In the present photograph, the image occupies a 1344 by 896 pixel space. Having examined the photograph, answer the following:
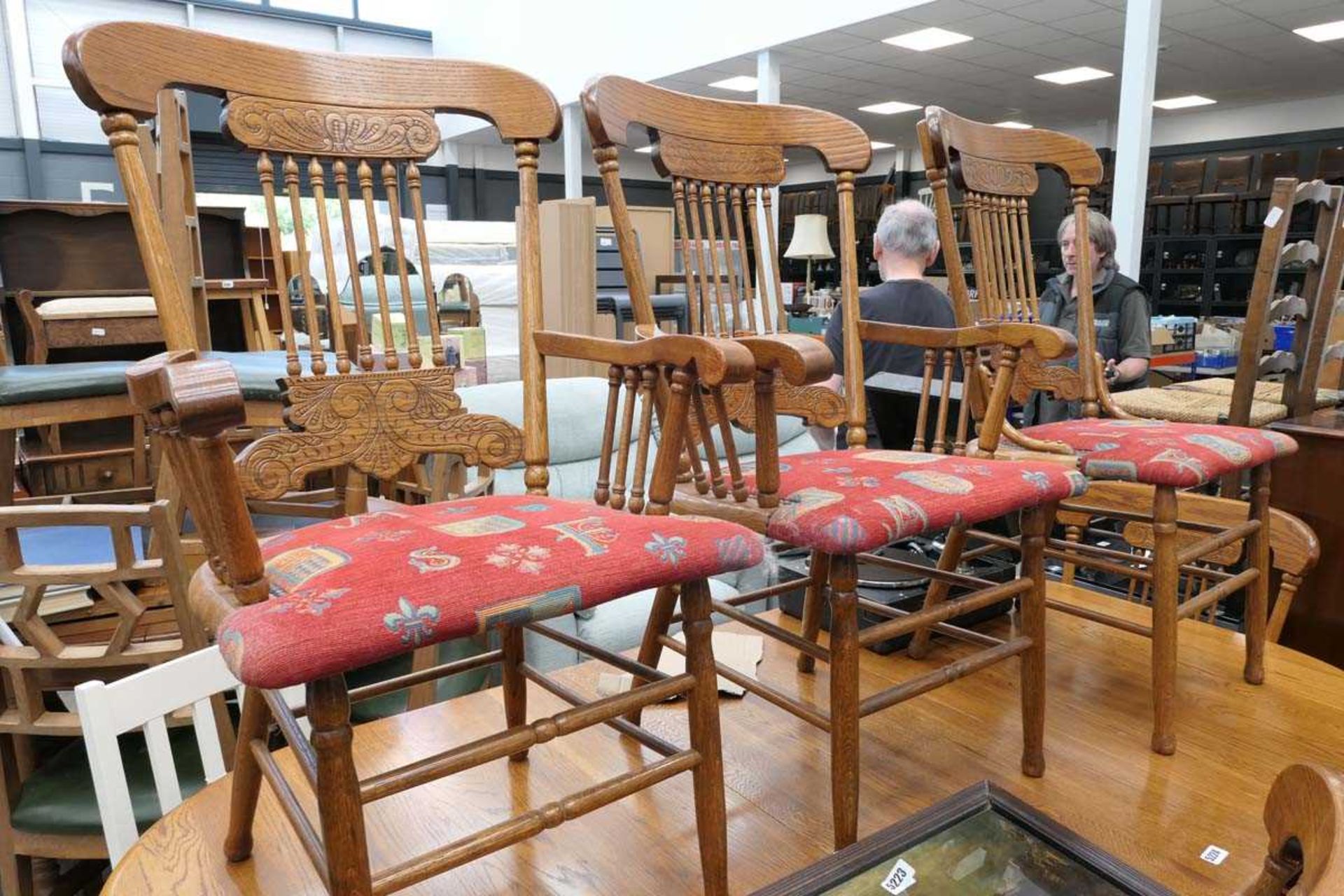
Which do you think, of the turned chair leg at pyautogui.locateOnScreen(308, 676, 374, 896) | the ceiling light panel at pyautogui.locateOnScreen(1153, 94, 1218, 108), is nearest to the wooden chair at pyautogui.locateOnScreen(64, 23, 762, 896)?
the turned chair leg at pyautogui.locateOnScreen(308, 676, 374, 896)

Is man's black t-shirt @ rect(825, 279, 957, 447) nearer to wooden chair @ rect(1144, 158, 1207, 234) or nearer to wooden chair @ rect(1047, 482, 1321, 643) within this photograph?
wooden chair @ rect(1047, 482, 1321, 643)

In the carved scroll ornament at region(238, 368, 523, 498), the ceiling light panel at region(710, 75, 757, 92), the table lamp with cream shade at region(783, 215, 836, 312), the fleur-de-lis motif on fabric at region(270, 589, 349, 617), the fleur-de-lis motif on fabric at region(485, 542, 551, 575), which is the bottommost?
the fleur-de-lis motif on fabric at region(270, 589, 349, 617)

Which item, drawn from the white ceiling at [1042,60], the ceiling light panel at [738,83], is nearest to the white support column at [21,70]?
the white ceiling at [1042,60]

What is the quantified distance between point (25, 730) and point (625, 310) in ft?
13.6

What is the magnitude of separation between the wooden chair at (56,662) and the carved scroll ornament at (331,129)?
2.25 feet

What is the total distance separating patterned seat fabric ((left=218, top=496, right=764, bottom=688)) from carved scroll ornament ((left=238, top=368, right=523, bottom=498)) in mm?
114

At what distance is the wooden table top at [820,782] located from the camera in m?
1.13

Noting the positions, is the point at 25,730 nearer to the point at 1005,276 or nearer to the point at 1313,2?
the point at 1005,276

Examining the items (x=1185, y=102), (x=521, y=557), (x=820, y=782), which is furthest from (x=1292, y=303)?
(x=1185, y=102)

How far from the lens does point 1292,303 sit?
232 cm

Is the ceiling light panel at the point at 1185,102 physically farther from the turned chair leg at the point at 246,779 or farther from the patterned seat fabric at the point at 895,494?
the turned chair leg at the point at 246,779

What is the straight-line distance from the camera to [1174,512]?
1392mm

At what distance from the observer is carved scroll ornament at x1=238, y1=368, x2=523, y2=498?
1.13 m

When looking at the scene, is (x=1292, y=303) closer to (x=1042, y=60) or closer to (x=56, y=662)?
(x=56, y=662)
